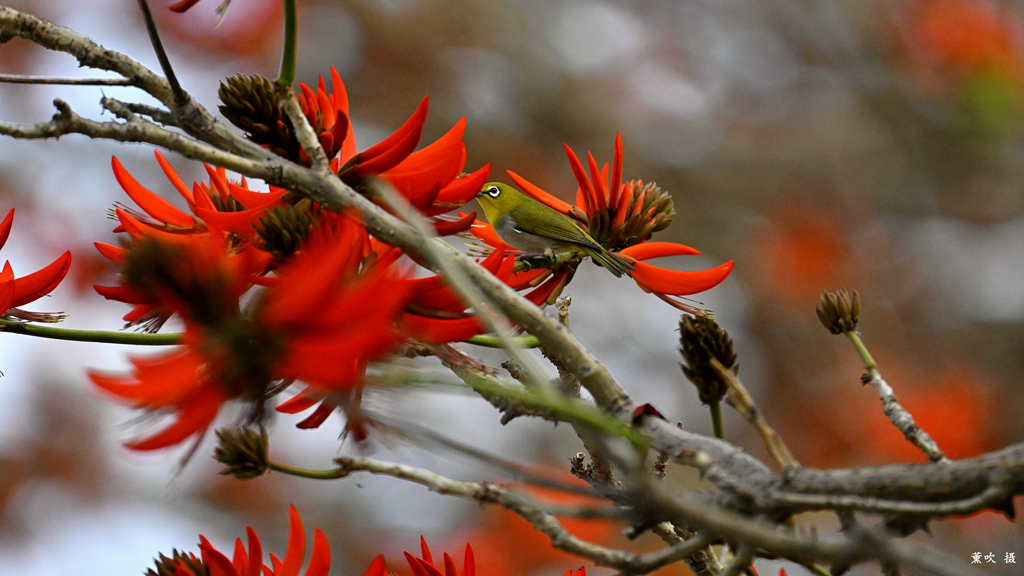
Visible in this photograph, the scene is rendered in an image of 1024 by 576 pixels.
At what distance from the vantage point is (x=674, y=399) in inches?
104

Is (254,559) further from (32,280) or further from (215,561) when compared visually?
(32,280)

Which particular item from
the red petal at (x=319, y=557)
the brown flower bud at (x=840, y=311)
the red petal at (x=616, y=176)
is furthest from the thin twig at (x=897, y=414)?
the red petal at (x=319, y=557)

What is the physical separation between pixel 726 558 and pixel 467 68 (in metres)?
2.95

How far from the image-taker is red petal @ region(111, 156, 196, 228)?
0.48 meters

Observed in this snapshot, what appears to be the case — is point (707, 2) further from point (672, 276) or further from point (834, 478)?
point (834, 478)

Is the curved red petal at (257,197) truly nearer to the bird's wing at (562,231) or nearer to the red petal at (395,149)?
the red petal at (395,149)

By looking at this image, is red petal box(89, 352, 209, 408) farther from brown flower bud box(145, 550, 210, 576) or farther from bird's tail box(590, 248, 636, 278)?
bird's tail box(590, 248, 636, 278)

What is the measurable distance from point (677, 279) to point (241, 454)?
1.08 ft

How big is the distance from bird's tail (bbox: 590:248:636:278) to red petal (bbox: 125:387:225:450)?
376 mm

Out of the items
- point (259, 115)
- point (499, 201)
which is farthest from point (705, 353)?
point (499, 201)

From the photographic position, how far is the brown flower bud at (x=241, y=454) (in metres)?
0.42

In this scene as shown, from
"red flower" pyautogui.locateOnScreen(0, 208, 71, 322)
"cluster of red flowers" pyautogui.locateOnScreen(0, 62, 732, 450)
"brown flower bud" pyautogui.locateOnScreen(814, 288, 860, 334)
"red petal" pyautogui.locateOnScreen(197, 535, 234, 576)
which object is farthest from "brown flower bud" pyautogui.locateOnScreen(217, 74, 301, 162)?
"brown flower bud" pyautogui.locateOnScreen(814, 288, 860, 334)

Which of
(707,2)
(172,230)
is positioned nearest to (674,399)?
(707,2)

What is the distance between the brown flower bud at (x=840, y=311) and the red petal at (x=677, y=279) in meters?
0.07
